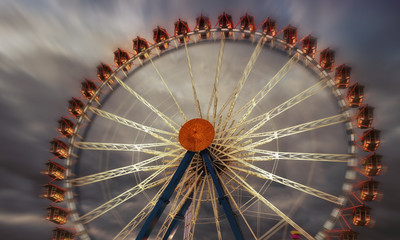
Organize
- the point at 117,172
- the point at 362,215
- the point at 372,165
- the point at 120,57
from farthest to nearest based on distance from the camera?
the point at 120,57
the point at 117,172
the point at 372,165
the point at 362,215

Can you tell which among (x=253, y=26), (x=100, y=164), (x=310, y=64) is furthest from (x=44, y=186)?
(x=310, y=64)

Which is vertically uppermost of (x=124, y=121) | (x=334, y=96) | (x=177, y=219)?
(x=334, y=96)

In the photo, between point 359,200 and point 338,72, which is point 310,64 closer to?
point 338,72

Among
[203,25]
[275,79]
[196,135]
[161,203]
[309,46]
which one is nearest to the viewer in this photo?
[161,203]

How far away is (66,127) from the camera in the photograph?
47.5ft

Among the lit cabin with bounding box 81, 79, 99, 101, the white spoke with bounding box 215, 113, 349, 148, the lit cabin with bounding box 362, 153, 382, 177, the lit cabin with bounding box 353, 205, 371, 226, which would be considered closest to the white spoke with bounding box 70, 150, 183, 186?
the white spoke with bounding box 215, 113, 349, 148

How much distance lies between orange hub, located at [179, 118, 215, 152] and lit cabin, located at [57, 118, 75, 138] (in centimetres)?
721

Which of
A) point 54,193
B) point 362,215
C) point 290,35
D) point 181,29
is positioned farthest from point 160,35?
point 362,215

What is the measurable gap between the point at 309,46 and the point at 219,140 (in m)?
6.89

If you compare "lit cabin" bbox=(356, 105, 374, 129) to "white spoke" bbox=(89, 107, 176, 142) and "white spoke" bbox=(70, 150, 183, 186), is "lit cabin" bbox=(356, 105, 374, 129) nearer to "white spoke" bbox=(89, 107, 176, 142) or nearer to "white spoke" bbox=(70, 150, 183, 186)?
"white spoke" bbox=(70, 150, 183, 186)

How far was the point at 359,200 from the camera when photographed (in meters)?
11.9

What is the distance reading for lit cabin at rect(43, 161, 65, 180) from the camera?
13719 mm

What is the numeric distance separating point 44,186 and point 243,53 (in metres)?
13.2

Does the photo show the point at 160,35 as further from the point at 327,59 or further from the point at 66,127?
the point at 327,59
